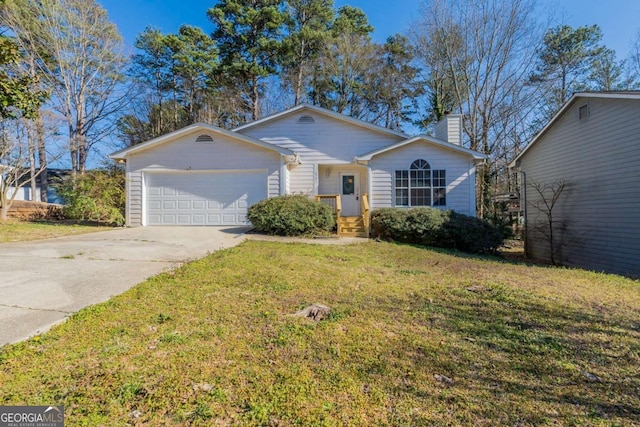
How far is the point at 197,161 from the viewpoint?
1152cm

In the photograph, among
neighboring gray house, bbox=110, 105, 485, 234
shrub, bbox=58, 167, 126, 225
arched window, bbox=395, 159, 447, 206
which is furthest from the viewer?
shrub, bbox=58, 167, 126, 225

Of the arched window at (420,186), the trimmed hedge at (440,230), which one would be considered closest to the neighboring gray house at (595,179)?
the trimmed hedge at (440,230)

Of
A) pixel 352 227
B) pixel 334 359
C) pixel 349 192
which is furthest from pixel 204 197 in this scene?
pixel 334 359

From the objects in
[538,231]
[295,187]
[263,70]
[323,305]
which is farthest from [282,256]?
[263,70]

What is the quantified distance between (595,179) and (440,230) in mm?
5427

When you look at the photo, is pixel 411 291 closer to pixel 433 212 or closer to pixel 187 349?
pixel 187 349

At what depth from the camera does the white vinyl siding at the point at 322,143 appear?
12.7 metres

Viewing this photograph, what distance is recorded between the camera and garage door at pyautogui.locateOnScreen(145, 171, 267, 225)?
11516 mm

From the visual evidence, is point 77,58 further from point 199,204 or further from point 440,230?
point 440,230

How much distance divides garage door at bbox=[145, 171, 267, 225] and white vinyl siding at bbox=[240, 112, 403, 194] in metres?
1.98

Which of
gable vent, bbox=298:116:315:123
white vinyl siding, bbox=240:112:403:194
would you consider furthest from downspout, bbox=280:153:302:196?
gable vent, bbox=298:116:315:123

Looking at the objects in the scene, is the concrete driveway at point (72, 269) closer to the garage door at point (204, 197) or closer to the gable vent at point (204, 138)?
the garage door at point (204, 197)

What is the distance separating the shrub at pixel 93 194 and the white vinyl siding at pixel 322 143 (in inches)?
298

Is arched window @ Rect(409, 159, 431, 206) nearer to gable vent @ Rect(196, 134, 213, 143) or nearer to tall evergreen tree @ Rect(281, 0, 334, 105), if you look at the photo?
gable vent @ Rect(196, 134, 213, 143)
